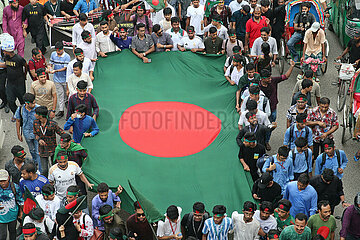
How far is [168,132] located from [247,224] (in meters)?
3.25

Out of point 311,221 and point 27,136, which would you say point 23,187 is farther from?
point 311,221

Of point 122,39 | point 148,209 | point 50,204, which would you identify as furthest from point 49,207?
point 122,39

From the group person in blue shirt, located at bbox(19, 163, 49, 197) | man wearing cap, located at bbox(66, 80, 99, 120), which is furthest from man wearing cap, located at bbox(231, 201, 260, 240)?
man wearing cap, located at bbox(66, 80, 99, 120)

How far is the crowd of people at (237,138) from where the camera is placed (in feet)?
32.2

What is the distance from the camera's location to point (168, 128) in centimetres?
1262

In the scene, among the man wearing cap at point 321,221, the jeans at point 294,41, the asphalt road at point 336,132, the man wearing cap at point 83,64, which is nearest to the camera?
the man wearing cap at point 321,221

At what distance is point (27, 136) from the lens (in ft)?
40.0

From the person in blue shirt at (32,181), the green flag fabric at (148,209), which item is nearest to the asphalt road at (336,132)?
the person in blue shirt at (32,181)

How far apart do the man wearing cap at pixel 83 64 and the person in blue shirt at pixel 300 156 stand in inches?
192

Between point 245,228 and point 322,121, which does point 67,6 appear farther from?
point 245,228

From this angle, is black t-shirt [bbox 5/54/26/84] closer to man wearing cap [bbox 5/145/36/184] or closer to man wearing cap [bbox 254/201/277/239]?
man wearing cap [bbox 5/145/36/184]

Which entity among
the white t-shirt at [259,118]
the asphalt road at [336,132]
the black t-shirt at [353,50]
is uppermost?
the black t-shirt at [353,50]

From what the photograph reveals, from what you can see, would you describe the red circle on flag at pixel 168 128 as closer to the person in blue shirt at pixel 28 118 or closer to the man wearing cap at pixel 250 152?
the man wearing cap at pixel 250 152

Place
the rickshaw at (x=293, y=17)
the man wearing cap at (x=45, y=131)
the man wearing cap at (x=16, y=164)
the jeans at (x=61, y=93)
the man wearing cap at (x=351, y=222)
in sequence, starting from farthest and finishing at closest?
the rickshaw at (x=293, y=17)
the jeans at (x=61, y=93)
the man wearing cap at (x=45, y=131)
the man wearing cap at (x=16, y=164)
the man wearing cap at (x=351, y=222)
